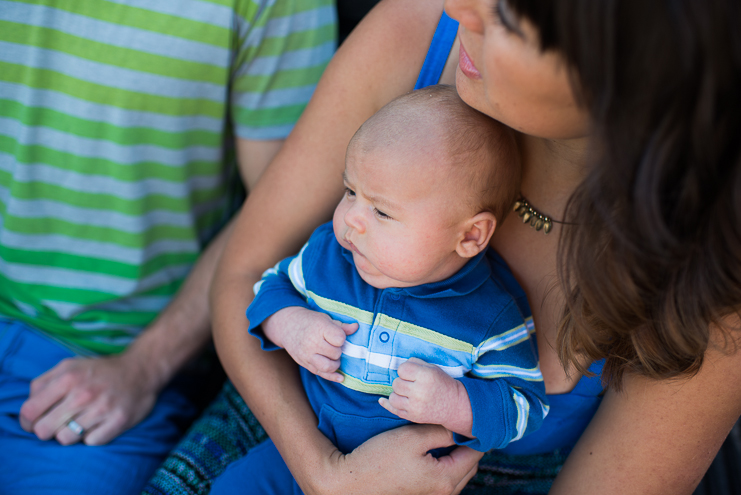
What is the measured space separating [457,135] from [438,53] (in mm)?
339

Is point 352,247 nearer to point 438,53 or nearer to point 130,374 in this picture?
point 438,53

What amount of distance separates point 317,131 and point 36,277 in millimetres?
1050

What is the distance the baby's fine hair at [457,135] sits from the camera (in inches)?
42.2

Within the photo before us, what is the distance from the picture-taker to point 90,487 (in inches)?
58.4

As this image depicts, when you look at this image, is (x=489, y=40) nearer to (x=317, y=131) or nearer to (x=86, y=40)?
(x=317, y=131)

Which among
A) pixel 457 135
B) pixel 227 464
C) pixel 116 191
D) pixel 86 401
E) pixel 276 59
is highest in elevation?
pixel 457 135

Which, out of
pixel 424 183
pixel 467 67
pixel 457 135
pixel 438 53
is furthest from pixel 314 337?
pixel 438 53

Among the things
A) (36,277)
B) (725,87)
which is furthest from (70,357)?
(725,87)

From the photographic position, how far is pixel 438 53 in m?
1.30

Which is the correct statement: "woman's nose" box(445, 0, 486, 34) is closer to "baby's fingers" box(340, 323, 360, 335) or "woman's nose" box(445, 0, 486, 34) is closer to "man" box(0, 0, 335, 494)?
"baby's fingers" box(340, 323, 360, 335)

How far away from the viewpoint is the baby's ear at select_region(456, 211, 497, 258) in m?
1.12

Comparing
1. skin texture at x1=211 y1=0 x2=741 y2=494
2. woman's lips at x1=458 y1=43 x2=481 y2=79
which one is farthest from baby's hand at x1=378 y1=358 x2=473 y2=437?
woman's lips at x1=458 y1=43 x2=481 y2=79

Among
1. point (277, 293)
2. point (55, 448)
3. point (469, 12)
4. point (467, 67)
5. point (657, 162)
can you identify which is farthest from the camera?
point (55, 448)

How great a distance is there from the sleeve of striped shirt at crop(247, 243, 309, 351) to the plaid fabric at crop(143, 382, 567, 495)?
0.35 metres
